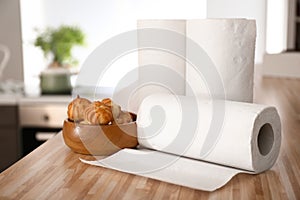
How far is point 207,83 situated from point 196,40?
0.32ft

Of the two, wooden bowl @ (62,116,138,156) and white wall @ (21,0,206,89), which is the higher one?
white wall @ (21,0,206,89)

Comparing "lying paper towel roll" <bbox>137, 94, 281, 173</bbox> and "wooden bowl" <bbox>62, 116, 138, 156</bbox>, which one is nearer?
"lying paper towel roll" <bbox>137, 94, 281, 173</bbox>

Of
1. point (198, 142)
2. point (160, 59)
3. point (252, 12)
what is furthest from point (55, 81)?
point (198, 142)

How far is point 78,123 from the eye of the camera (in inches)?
39.3

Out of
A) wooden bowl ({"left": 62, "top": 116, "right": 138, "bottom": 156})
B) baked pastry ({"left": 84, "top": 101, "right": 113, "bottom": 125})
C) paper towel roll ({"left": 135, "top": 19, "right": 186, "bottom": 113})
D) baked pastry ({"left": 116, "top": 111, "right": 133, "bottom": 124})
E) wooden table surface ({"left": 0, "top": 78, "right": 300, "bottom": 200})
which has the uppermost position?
paper towel roll ({"left": 135, "top": 19, "right": 186, "bottom": 113})

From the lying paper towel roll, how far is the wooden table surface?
0.04 m

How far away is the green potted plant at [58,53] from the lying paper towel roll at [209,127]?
230 cm

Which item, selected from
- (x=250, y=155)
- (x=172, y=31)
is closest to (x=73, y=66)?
(x=172, y=31)

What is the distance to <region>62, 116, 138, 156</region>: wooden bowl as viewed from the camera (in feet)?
3.21

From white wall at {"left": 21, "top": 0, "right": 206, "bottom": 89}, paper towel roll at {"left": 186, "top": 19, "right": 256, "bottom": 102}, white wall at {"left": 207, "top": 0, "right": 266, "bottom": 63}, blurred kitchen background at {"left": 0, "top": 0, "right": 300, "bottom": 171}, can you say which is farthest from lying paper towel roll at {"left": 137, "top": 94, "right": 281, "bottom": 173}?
white wall at {"left": 21, "top": 0, "right": 206, "bottom": 89}

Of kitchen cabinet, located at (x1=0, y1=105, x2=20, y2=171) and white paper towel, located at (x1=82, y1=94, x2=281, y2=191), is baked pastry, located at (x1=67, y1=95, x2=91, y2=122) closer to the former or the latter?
white paper towel, located at (x1=82, y1=94, x2=281, y2=191)

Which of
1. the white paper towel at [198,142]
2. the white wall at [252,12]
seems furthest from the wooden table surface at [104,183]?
the white wall at [252,12]

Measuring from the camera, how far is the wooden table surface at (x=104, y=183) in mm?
794

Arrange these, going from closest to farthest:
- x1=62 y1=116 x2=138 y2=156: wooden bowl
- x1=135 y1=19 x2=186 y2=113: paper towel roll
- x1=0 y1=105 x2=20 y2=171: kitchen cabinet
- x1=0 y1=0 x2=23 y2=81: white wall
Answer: x1=62 y1=116 x2=138 y2=156: wooden bowl → x1=135 y1=19 x2=186 y2=113: paper towel roll → x1=0 y1=105 x2=20 y2=171: kitchen cabinet → x1=0 y1=0 x2=23 y2=81: white wall
